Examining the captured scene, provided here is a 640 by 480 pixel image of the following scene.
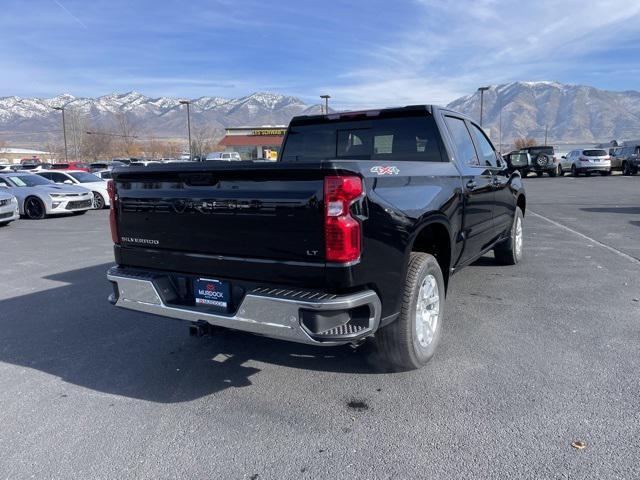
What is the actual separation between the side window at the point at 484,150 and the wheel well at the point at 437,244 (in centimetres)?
160

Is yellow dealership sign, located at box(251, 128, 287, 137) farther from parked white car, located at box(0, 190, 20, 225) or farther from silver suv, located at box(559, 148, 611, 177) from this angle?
parked white car, located at box(0, 190, 20, 225)

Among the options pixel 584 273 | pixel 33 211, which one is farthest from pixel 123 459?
pixel 33 211

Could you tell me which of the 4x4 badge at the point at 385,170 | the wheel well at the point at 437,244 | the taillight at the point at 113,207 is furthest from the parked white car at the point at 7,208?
the 4x4 badge at the point at 385,170

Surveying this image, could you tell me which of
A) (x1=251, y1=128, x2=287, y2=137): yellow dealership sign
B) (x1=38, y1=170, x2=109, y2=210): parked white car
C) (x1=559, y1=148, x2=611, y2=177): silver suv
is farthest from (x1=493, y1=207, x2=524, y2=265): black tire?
(x1=251, y1=128, x2=287, y2=137): yellow dealership sign

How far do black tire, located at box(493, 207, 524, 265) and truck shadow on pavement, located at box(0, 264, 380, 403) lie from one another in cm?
357

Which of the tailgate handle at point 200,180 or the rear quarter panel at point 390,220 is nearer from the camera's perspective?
the rear quarter panel at point 390,220

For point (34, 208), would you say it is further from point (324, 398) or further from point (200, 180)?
point (324, 398)

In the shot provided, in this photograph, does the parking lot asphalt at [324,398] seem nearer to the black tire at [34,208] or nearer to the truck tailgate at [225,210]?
the truck tailgate at [225,210]

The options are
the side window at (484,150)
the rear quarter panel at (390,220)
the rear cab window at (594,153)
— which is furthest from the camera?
the rear cab window at (594,153)

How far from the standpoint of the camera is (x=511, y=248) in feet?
22.8

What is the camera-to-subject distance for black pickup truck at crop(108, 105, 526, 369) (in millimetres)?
2945

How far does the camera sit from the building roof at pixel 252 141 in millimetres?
70750

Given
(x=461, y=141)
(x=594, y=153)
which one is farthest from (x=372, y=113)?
(x=594, y=153)

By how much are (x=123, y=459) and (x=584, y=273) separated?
6.04 meters
